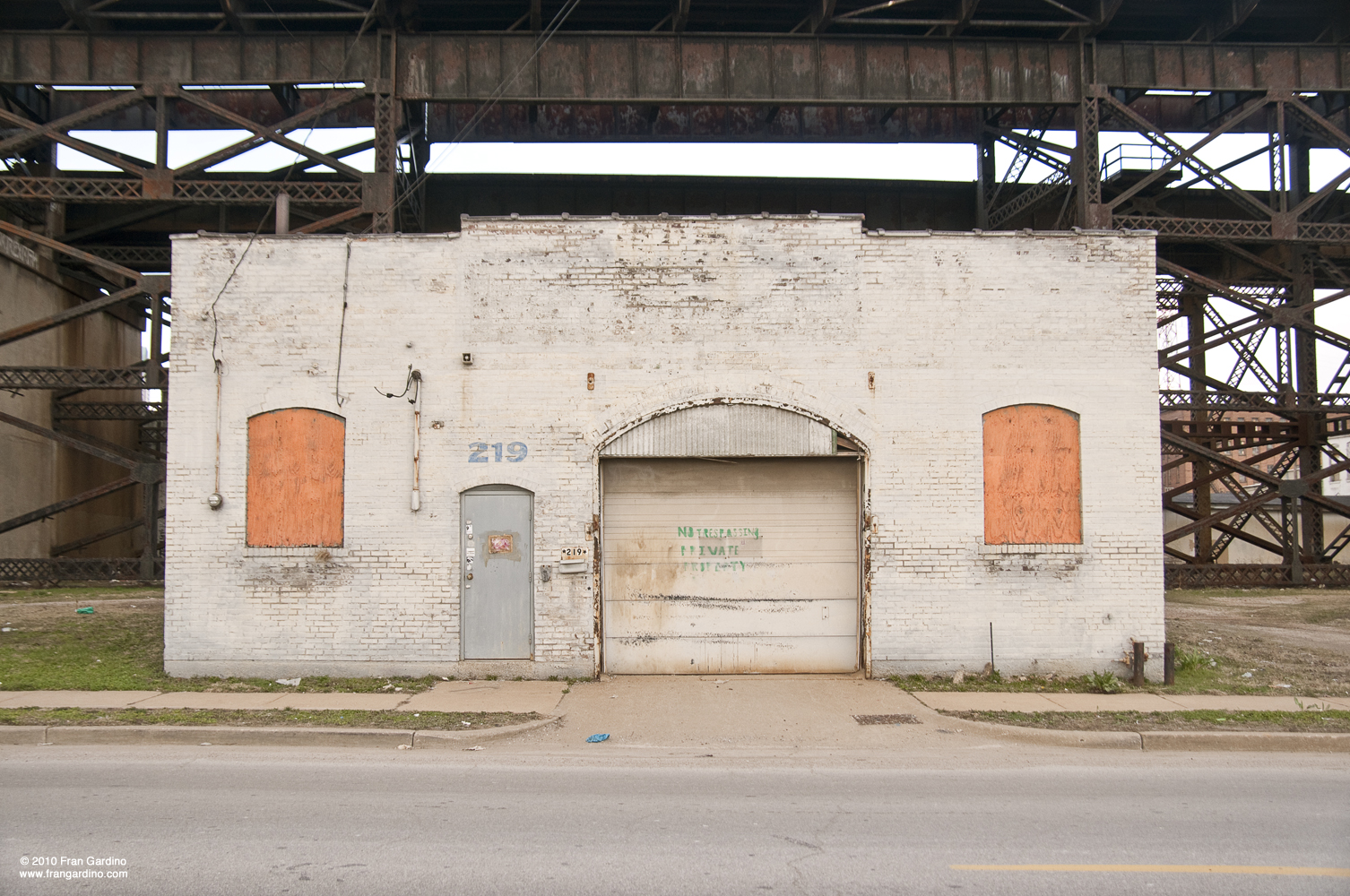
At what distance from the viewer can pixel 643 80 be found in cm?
1889

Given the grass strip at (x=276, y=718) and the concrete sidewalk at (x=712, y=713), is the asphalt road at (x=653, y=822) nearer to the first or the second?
the concrete sidewalk at (x=712, y=713)

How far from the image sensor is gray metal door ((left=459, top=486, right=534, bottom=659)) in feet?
35.4

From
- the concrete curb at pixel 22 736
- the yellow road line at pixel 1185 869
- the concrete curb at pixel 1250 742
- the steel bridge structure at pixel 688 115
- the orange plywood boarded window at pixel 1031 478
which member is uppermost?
the steel bridge structure at pixel 688 115

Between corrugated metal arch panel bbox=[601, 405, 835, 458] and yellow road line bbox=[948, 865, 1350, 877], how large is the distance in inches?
242

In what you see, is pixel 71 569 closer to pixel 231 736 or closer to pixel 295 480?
pixel 295 480

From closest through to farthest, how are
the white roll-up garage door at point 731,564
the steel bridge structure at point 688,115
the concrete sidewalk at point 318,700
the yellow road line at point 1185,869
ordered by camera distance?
the yellow road line at point 1185,869
the concrete sidewalk at point 318,700
the white roll-up garage door at point 731,564
the steel bridge structure at point 688,115

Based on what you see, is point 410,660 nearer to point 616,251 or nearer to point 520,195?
point 616,251

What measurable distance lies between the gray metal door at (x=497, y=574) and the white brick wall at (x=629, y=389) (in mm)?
158

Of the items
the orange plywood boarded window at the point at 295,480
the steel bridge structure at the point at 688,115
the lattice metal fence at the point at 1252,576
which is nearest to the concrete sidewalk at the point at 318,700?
the orange plywood boarded window at the point at 295,480

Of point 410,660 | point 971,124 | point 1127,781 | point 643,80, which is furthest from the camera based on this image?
point 971,124

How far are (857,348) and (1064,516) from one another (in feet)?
11.0

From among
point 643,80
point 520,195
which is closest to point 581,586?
point 643,80

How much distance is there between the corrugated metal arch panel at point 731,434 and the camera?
35.9ft

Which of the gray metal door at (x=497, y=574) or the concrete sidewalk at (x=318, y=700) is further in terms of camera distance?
the gray metal door at (x=497, y=574)
